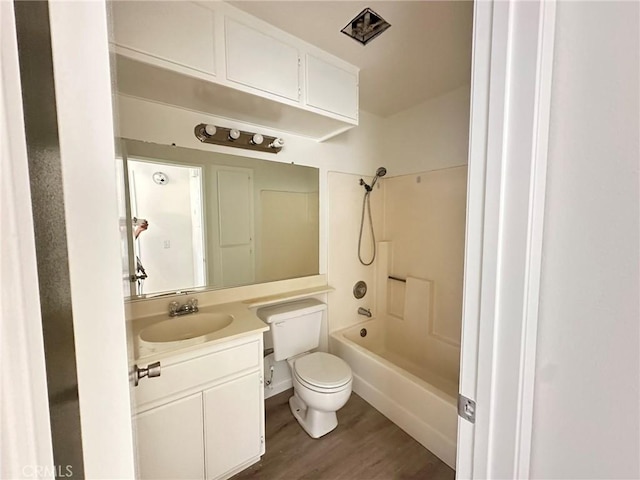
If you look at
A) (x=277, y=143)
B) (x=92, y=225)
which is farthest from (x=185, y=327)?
(x=92, y=225)

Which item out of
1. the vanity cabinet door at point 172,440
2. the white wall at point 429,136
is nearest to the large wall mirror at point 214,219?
the vanity cabinet door at point 172,440

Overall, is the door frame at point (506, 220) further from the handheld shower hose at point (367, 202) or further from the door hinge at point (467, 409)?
the handheld shower hose at point (367, 202)

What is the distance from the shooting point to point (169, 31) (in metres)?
1.15

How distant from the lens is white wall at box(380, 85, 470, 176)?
6.68 feet

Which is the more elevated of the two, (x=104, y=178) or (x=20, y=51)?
(x=20, y=51)

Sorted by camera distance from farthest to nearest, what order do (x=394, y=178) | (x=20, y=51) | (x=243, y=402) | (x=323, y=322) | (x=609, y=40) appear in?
(x=394, y=178)
(x=323, y=322)
(x=243, y=402)
(x=609, y=40)
(x=20, y=51)

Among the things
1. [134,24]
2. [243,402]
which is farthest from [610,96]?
[243,402]

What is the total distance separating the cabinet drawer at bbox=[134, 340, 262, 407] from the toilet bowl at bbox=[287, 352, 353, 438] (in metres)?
0.44

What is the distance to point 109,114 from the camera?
0.29 m

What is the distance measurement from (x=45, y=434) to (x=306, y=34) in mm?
1827

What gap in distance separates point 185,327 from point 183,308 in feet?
0.39

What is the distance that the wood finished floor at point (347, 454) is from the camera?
57.2 inches

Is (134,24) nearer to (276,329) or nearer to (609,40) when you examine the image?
(609,40)

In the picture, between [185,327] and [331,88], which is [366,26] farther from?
[185,327]
